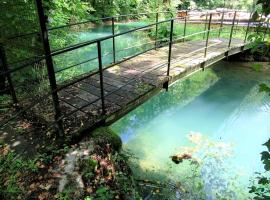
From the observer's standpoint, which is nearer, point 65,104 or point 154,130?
point 65,104

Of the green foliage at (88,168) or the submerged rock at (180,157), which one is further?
the submerged rock at (180,157)

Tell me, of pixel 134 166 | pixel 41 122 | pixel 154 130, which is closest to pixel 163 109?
pixel 154 130

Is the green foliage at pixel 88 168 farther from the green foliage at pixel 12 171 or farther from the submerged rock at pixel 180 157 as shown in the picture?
the submerged rock at pixel 180 157

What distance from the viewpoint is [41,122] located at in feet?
10.9

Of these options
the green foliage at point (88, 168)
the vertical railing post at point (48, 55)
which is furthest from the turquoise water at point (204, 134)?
the vertical railing post at point (48, 55)

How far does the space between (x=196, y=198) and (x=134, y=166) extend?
119 cm

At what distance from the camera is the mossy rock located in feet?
10.4

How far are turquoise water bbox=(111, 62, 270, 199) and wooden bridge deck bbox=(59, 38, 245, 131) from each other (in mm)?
1324

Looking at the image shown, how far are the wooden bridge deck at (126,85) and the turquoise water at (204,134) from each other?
132 cm

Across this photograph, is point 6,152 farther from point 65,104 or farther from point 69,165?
point 65,104

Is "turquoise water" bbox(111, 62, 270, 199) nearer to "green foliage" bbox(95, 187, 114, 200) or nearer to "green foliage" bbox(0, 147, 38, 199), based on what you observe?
"green foliage" bbox(95, 187, 114, 200)

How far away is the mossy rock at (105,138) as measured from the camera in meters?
3.17

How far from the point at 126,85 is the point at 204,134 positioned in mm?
2449

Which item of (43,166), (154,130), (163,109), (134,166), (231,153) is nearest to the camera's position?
(43,166)
